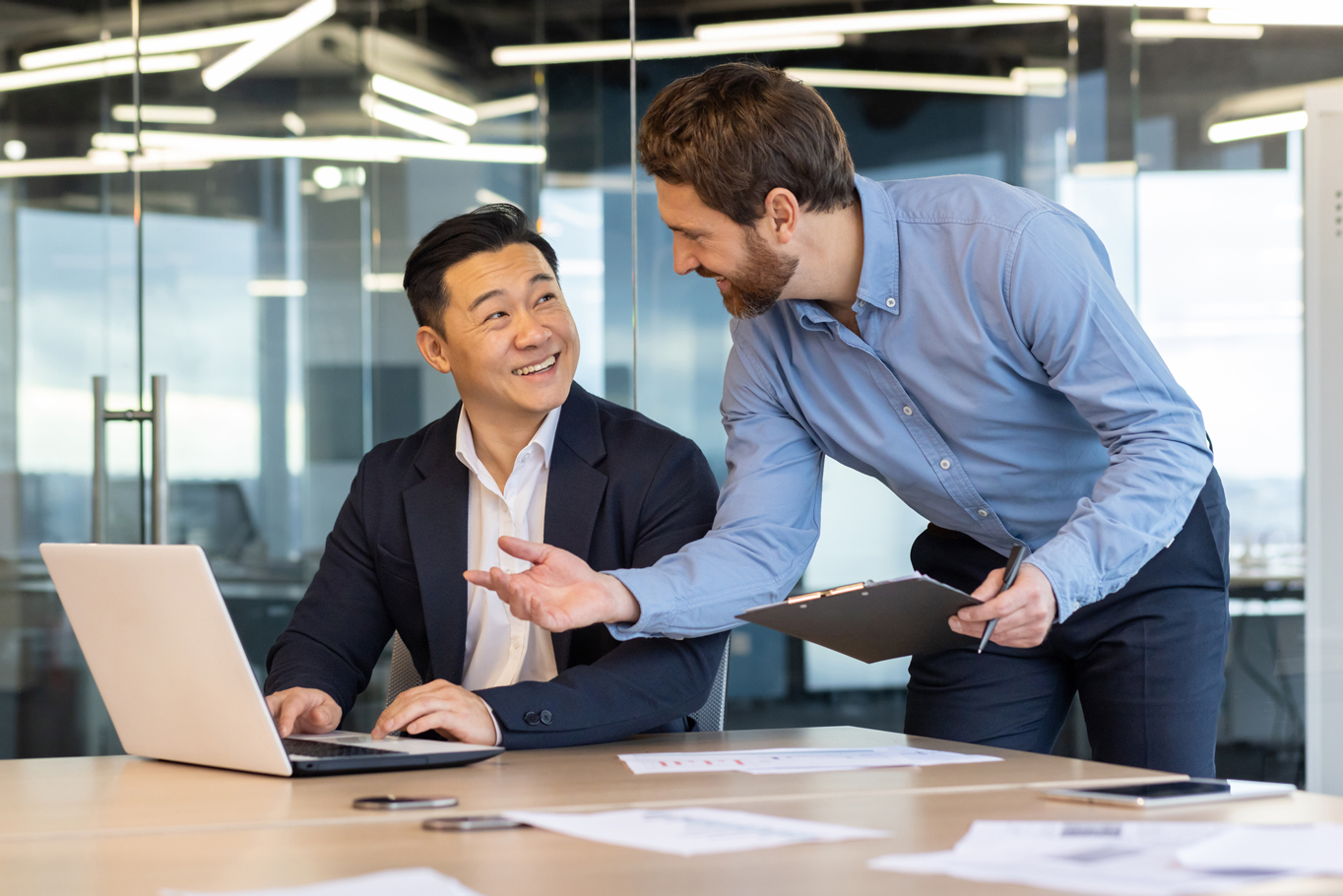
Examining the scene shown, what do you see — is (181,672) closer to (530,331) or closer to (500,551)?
(500,551)

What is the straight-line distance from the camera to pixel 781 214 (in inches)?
71.7

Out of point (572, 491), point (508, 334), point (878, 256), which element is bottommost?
point (572, 491)

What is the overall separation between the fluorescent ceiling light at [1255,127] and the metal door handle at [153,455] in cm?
313

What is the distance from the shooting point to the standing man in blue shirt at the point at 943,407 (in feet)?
5.60

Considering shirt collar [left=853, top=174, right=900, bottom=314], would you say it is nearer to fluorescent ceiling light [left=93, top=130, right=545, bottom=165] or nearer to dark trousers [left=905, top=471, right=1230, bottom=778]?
dark trousers [left=905, top=471, right=1230, bottom=778]

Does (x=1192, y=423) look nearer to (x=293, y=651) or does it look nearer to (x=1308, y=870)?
(x=1308, y=870)

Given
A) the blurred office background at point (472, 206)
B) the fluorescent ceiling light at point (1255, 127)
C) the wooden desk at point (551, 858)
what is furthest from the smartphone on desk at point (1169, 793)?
the fluorescent ceiling light at point (1255, 127)

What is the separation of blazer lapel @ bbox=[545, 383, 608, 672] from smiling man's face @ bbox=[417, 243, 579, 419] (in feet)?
0.23

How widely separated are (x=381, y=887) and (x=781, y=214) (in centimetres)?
120

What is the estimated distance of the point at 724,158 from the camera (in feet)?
5.92

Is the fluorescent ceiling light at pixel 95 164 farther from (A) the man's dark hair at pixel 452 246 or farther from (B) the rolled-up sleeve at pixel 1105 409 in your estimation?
(B) the rolled-up sleeve at pixel 1105 409

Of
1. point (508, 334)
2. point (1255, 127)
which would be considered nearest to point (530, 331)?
point (508, 334)

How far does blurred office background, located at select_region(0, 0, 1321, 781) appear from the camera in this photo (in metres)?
3.86

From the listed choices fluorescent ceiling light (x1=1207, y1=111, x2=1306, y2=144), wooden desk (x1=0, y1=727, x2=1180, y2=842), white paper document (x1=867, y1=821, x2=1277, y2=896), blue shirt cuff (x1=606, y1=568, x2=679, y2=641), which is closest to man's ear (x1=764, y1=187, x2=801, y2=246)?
blue shirt cuff (x1=606, y1=568, x2=679, y2=641)
